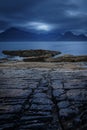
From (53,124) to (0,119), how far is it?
0.96 m

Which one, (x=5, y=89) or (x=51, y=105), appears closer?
(x=51, y=105)

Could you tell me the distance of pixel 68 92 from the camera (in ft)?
18.2

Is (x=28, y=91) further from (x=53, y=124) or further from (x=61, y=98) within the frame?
(x=53, y=124)

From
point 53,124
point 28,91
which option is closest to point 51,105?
point 53,124

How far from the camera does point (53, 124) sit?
329 cm

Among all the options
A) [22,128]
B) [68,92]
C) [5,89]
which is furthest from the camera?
[5,89]

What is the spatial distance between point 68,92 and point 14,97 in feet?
4.86

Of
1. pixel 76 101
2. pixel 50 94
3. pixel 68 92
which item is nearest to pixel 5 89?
pixel 50 94

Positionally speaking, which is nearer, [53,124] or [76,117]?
[53,124]

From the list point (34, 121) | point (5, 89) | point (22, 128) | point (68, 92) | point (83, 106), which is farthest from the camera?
point (5, 89)

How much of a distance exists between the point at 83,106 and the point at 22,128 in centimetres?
163

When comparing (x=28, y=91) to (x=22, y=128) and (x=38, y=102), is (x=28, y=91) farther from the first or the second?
(x=22, y=128)

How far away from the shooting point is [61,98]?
4.92 metres

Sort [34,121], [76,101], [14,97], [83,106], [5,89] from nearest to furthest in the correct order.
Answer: [34,121], [83,106], [76,101], [14,97], [5,89]
